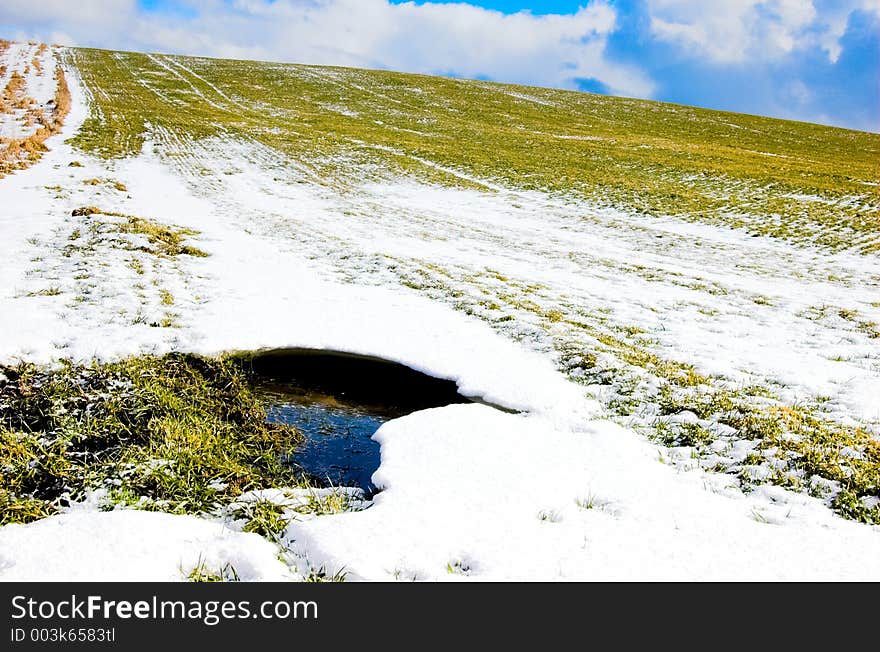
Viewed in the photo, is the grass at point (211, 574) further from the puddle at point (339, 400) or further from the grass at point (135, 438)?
the puddle at point (339, 400)

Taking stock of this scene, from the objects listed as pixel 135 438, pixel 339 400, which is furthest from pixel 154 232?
pixel 135 438

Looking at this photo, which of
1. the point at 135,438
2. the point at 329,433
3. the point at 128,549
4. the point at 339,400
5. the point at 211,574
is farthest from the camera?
the point at 339,400

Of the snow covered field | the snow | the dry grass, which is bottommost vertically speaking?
the snow

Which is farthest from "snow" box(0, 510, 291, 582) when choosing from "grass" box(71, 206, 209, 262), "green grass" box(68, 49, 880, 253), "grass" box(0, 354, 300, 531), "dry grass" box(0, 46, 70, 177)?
"dry grass" box(0, 46, 70, 177)

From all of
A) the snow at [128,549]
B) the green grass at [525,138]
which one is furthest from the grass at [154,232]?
the green grass at [525,138]

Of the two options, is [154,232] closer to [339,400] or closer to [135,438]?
[339,400]

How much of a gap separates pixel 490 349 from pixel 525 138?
4019 centimetres

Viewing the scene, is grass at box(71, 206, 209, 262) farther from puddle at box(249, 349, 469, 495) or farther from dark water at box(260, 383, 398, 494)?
dark water at box(260, 383, 398, 494)

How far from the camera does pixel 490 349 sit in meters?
8.79

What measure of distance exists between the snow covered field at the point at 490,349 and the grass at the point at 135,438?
1.19 ft

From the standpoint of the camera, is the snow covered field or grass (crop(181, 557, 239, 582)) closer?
grass (crop(181, 557, 239, 582))

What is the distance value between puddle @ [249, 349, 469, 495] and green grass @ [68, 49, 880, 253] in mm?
18481

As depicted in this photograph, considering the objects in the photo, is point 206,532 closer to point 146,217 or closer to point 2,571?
point 2,571

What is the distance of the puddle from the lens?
229 inches
